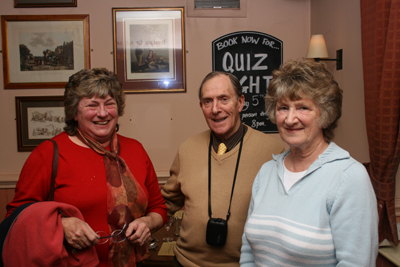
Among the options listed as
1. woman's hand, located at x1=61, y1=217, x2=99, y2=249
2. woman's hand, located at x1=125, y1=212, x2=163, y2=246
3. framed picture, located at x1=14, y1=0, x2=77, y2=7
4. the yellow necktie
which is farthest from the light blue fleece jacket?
framed picture, located at x1=14, y1=0, x2=77, y2=7

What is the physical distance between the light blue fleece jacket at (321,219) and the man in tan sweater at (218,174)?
26 centimetres

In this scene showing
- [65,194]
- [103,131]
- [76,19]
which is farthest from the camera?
[76,19]

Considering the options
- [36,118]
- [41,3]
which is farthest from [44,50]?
[36,118]

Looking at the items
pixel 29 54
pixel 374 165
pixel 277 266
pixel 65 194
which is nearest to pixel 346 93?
pixel 374 165

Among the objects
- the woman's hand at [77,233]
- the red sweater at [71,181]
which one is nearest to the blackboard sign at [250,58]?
the red sweater at [71,181]

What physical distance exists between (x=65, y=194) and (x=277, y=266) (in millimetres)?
Result: 975

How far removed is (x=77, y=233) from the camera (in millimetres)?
1294

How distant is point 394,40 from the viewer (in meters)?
1.60

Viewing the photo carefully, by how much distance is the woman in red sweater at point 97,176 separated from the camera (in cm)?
144

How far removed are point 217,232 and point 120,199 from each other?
502mm

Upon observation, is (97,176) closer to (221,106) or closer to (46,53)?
(221,106)

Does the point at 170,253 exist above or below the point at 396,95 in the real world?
below

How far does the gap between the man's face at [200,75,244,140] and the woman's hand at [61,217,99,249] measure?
0.79m

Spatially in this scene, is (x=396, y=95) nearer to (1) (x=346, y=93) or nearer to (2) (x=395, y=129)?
(2) (x=395, y=129)
